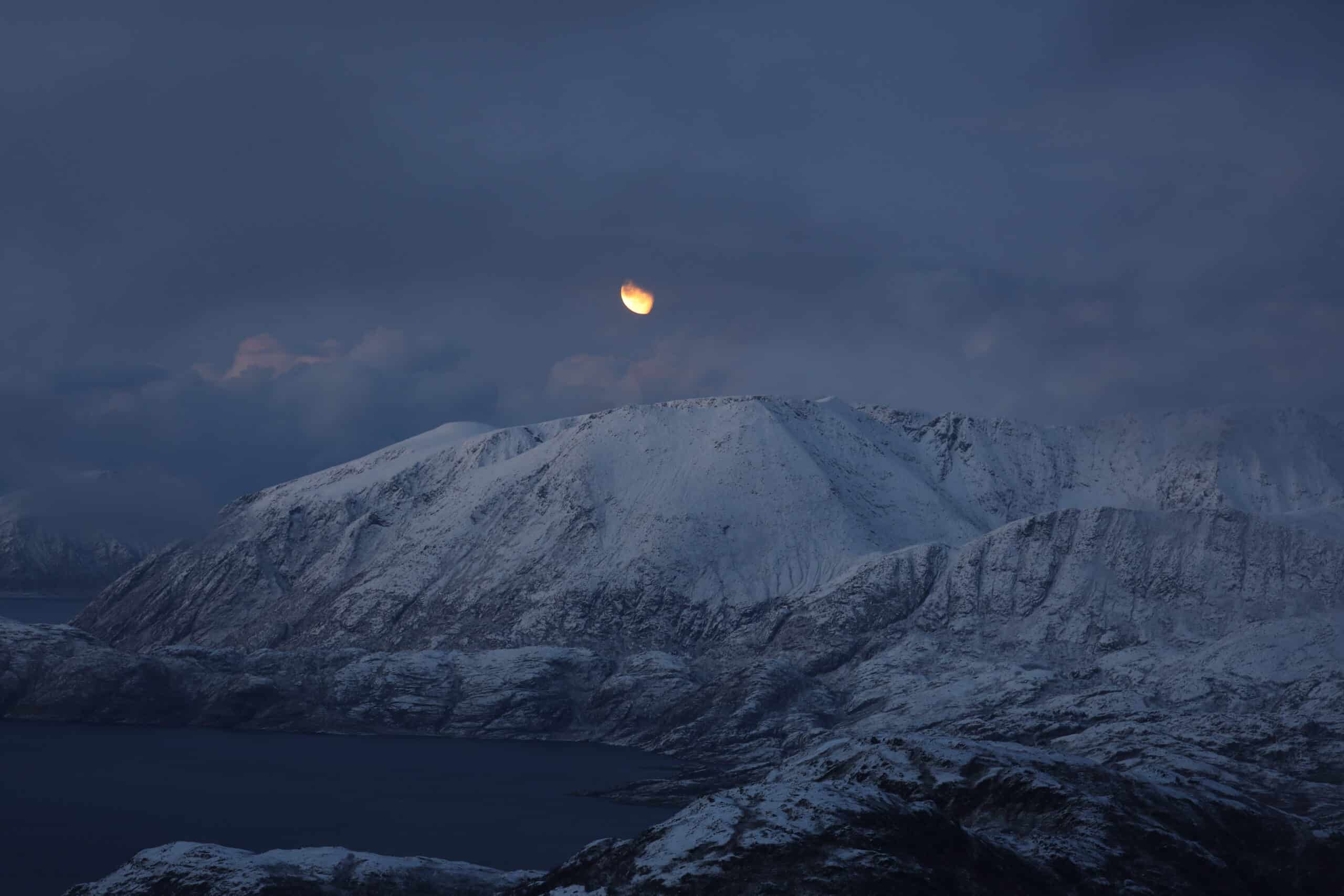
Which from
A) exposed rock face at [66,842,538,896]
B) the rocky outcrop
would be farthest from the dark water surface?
the rocky outcrop

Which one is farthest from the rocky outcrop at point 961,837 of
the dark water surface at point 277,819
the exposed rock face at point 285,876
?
the dark water surface at point 277,819

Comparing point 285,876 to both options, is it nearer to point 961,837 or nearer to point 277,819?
Result: point 961,837

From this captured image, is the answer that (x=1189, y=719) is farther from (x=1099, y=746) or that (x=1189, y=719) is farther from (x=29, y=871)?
(x=29, y=871)

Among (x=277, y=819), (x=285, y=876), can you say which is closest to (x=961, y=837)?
(x=285, y=876)

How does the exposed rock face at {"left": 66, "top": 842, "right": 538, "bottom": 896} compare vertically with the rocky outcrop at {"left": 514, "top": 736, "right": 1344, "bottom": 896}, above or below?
below

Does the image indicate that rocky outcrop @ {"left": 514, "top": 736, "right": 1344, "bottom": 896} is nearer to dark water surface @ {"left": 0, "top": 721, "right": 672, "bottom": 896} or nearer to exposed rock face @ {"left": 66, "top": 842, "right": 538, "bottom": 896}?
exposed rock face @ {"left": 66, "top": 842, "right": 538, "bottom": 896}

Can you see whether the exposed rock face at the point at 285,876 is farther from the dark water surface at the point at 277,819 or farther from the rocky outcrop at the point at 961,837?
the dark water surface at the point at 277,819

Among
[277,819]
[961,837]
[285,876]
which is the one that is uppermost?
[961,837]

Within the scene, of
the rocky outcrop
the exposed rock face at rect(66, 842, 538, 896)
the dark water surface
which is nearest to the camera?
the rocky outcrop
